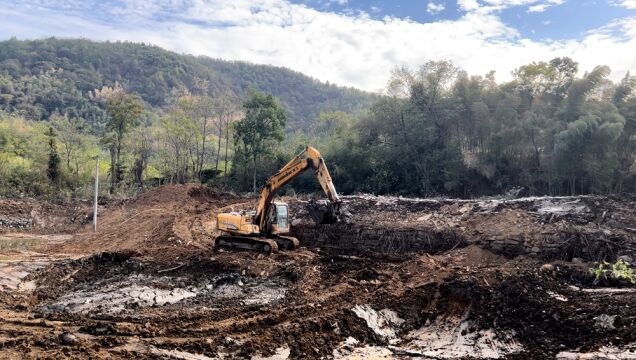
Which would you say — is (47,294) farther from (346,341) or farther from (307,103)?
(307,103)

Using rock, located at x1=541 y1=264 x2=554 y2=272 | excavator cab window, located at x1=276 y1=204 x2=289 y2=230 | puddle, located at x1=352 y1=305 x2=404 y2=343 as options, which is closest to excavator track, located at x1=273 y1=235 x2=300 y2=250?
excavator cab window, located at x1=276 y1=204 x2=289 y2=230

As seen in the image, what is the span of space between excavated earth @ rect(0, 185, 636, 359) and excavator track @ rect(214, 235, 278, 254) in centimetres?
41

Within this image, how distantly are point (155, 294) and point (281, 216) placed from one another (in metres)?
5.27

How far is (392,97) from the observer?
2862 centimetres

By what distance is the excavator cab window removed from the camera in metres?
15.0

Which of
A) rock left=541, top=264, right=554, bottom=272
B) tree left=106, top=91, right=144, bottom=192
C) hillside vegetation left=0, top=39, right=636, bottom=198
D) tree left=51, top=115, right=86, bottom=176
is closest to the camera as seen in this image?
rock left=541, top=264, right=554, bottom=272

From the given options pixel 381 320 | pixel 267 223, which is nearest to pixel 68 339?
pixel 381 320

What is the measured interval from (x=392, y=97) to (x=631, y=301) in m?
21.1

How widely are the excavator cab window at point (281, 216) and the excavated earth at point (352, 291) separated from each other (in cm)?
88

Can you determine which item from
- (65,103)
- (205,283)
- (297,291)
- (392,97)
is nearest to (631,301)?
(297,291)

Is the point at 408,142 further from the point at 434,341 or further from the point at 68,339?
the point at 68,339

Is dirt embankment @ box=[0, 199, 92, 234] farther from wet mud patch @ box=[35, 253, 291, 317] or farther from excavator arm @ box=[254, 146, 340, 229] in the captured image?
excavator arm @ box=[254, 146, 340, 229]

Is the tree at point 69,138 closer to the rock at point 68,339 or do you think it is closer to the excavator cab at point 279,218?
the excavator cab at point 279,218

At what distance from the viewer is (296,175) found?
14.7 metres
